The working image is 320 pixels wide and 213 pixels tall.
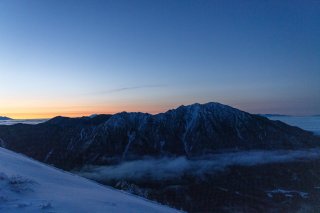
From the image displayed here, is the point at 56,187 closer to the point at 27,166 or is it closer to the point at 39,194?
the point at 39,194

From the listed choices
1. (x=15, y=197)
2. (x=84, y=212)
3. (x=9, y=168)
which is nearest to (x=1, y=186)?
(x=15, y=197)

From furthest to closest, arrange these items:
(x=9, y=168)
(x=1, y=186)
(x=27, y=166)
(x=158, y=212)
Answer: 1. (x=27, y=166)
2. (x=9, y=168)
3. (x=158, y=212)
4. (x=1, y=186)

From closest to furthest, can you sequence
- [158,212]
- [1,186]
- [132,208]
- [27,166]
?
[1,186], [132,208], [158,212], [27,166]

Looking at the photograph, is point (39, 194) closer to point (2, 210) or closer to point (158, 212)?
point (2, 210)

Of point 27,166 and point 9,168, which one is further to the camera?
point 27,166

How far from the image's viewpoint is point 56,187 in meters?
14.2

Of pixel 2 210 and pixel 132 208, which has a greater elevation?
pixel 2 210

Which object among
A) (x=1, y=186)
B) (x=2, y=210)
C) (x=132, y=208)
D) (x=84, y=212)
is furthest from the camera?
(x=132, y=208)

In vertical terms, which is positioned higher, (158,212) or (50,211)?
(50,211)

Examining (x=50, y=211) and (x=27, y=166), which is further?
(x=27, y=166)

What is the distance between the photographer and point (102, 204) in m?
12.4

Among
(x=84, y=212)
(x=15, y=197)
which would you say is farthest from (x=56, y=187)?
(x=84, y=212)

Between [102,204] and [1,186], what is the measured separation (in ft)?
11.0

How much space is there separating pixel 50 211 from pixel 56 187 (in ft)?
13.9
